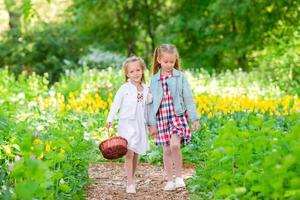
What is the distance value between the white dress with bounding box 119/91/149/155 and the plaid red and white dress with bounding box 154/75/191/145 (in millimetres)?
140

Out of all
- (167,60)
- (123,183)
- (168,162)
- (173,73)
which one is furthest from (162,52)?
(123,183)

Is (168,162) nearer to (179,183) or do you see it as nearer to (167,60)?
(179,183)

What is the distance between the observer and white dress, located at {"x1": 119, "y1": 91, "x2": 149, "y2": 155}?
6242 millimetres

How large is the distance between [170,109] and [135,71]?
49cm

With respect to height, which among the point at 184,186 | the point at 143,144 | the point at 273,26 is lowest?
the point at 184,186

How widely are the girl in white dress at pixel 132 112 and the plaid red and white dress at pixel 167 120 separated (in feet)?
0.47

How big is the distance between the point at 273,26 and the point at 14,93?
954 centimetres

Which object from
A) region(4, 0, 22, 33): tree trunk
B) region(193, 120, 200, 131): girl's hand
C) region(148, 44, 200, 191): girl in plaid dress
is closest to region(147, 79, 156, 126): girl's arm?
region(148, 44, 200, 191): girl in plaid dress

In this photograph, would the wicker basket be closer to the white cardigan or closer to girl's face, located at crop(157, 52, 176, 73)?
the white cardigan

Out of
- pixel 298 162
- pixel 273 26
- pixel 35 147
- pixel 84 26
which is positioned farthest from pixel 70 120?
pixel 84 26

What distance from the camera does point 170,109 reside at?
250 inches

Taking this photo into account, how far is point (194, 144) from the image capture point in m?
7.91

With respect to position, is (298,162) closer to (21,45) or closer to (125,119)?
(125,119)

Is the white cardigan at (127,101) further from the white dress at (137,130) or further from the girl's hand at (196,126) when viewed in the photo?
the girl's hand at (196,126)
